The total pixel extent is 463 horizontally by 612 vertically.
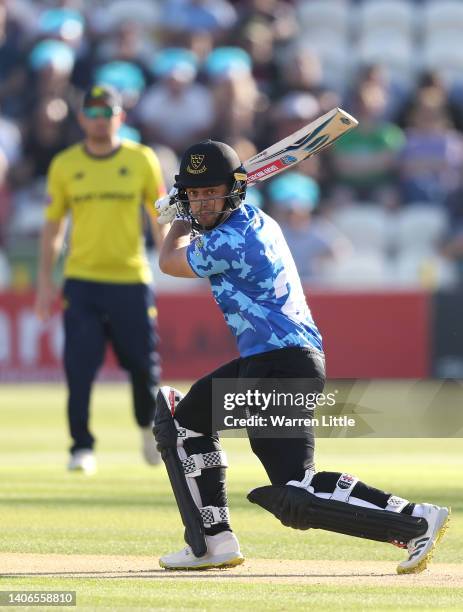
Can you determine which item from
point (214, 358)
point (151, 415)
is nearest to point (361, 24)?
point (214, 358)

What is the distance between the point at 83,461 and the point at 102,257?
4.27 ft

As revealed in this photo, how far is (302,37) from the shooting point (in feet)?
68.6

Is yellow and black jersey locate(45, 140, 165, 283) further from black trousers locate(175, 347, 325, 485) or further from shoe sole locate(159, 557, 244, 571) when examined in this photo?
shoe sole locate(159, 557, 244, 571)

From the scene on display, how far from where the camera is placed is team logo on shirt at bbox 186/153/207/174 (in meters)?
6.07

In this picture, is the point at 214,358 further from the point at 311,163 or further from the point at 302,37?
the point at 302,37

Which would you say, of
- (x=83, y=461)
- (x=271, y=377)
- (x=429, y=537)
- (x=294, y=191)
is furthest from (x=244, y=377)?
(x=294, y=191)

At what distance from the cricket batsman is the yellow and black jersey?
3360 mm

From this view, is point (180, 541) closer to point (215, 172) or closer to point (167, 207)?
point (167, 207)

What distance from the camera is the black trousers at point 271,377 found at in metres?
5.91

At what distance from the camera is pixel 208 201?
6109 mm

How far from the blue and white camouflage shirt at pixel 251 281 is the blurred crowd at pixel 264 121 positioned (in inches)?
428

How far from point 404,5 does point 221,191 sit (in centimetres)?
1575

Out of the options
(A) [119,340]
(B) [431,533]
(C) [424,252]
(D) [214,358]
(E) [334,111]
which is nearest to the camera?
(B) [431,533]

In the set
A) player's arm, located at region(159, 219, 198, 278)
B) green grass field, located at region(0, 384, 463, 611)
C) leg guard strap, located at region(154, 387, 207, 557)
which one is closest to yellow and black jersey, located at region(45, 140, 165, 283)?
green grass field, located at region(0, 384, 463, 611)
